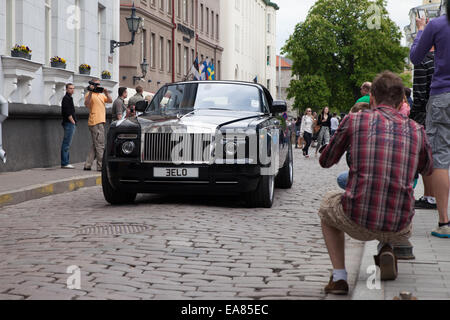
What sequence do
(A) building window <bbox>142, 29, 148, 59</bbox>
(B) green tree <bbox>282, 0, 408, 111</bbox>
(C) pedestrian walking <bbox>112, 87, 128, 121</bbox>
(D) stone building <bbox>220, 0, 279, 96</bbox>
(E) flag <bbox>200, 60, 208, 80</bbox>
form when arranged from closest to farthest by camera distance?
(C) pedestrian walking <bbox>112, 87, 128, 121</bbox> < (E) flag <bbox>200, 60, 208, 80</bbox> < (A) building window <bbox>142, 29, 148, 59</bbox> < (D) stone building <bbox>220, 0, 279, 96</bbox> < (B) green tree <bbox>282, 0, 408, 111</bbox>

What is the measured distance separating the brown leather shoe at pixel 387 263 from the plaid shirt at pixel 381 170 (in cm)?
36

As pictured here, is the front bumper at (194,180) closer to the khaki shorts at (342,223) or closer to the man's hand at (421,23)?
the man's hand at (421,23)

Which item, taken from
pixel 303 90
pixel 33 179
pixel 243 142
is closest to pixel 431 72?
pixel 243 142

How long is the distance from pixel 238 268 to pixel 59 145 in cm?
1253

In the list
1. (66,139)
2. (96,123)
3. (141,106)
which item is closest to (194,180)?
(141,106)

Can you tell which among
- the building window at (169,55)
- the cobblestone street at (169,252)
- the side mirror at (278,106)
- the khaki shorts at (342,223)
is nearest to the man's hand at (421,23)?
the cobblestone street at (169,252)

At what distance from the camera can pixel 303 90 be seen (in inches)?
2657

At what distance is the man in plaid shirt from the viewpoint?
4.66 metres

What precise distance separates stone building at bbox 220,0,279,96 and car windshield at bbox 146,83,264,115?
50.7 metres

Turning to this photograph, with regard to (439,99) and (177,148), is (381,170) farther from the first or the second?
(177,148)

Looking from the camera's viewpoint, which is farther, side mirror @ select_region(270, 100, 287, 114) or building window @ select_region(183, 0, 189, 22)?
building window @ select_region(183, 0, 189, 22)

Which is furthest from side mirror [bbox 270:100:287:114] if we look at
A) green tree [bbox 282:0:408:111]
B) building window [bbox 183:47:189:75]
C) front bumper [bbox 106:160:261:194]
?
green tree [bbox 282:0:408:111]

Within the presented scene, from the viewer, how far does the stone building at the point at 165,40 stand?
35.0 metres

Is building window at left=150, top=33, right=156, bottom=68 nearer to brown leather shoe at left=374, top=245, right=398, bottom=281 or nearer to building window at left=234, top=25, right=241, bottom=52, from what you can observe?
building window at left=234, top=25, right=241, bottom=52
